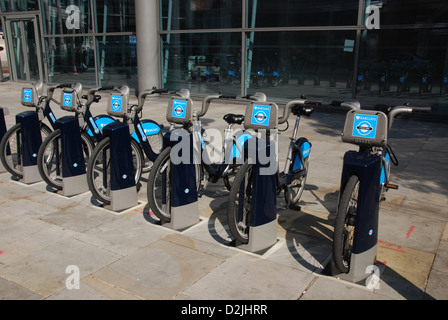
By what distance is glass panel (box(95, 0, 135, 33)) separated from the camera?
15.2 metres

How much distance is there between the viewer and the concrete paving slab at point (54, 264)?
10.8 feet

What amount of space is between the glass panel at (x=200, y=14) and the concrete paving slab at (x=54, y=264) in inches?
416

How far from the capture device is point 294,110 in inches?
175

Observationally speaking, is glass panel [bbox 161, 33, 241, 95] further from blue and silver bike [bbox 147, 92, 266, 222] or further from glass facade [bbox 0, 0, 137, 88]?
blue and silver bike [bbox 147, 92, 266, 222]

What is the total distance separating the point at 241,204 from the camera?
3848 millimetres

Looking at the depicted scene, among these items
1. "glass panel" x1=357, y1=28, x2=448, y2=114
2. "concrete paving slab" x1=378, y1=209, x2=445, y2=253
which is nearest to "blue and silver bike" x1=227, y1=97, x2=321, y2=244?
"concrete paving slab" x1=378, y1=209, x2=445, y2=253

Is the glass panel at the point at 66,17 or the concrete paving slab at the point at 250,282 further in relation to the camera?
the glass panel at the point at 66,17

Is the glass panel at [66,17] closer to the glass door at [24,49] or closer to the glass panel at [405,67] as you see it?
the glass door at [24,49]

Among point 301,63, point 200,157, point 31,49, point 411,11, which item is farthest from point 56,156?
point 31,49

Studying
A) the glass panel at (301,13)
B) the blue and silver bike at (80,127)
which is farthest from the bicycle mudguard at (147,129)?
the glass panel at (301,13)

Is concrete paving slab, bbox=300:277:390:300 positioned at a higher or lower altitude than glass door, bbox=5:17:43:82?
lower

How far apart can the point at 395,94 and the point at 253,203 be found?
29.3ft

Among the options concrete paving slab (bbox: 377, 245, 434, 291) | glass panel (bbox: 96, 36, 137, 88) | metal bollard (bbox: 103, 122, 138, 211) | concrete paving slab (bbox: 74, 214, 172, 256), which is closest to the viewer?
concrete paving slab (bbox: 377, 245, 434, 291)

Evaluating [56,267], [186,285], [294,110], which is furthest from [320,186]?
[56,267]
